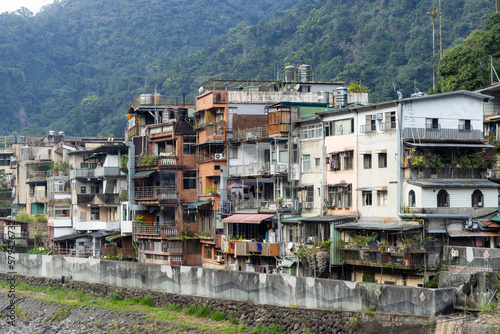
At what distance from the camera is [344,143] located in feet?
165

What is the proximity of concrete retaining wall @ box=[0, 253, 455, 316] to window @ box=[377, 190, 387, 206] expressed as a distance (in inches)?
366

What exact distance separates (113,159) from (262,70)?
69.7 m

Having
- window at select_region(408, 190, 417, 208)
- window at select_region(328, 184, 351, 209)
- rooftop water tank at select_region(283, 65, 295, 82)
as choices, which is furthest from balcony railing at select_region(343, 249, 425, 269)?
rooftop water tank at select_region(283, 65, 295, 82)

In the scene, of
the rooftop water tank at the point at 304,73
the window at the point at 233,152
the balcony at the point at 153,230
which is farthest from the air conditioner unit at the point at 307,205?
the rooftop water tank at the point at 304,73

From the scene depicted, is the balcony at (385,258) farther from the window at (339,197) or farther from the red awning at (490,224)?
the window at (339,197)

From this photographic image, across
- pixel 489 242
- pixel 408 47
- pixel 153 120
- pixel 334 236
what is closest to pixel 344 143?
pixel 334 236

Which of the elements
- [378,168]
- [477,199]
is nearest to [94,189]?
[378,168]

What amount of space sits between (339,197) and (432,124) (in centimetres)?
878

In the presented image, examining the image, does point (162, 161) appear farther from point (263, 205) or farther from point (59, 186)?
point (59, 186)

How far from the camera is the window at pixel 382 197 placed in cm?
4562

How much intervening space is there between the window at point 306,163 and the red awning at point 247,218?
4664 millimetres

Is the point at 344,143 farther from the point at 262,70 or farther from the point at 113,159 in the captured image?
the point at 262,70

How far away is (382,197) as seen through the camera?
4588cm

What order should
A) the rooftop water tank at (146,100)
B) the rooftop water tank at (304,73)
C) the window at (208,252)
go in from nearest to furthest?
the window at (208,252), the rooftop water tank at (304,73), the rooftop water tank at (146,100)
